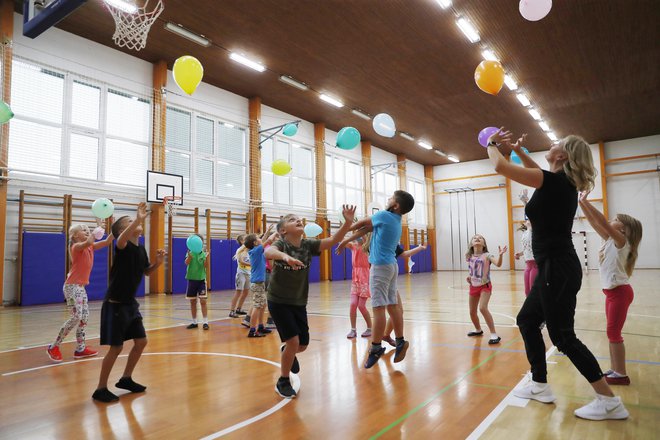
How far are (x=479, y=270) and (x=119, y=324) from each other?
4.23 metres

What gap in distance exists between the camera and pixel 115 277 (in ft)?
12.2

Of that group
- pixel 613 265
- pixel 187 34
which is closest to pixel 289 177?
pixel 187 34

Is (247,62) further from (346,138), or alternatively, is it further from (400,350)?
(400,350)

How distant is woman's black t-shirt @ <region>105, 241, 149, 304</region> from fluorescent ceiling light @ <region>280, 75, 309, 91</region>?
472 inches

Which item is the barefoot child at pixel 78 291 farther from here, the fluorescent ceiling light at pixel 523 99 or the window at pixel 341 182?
the fluorescent ceiling light at pixel 523 99

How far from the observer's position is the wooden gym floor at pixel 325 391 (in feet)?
9.16

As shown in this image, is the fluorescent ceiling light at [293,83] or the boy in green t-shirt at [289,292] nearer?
the boy in green t-shirt at [289,292]

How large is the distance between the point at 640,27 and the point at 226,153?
13448 mm

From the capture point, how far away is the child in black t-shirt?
352 centimetres

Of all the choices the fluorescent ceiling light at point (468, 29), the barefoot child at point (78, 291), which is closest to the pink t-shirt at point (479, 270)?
the barefoot child at point (78, 291)

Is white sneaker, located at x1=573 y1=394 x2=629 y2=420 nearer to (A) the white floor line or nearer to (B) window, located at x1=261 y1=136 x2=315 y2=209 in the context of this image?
(A) the white floor line

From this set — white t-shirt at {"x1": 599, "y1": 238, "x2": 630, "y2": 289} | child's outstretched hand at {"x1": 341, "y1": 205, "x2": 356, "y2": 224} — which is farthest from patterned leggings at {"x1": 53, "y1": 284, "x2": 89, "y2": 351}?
white t-shirt at {"x1": 599, "y1": 238, "x2": 630, "y2": 289}

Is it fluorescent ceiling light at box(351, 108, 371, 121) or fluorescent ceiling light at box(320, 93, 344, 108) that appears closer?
fluorescent ceiling light at box(320, 93, 344, 108)

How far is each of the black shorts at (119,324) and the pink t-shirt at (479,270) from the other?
402 cm
